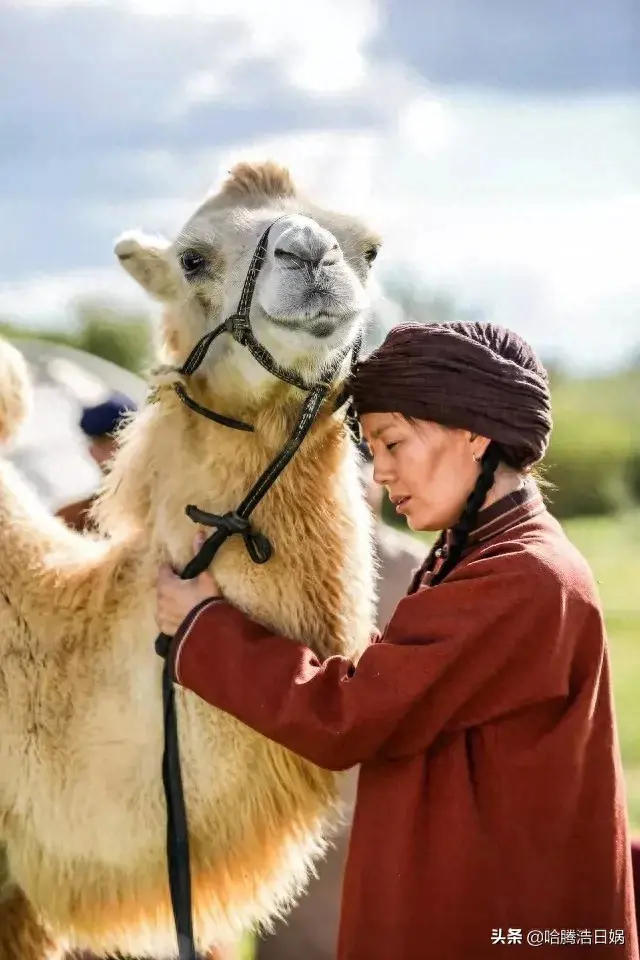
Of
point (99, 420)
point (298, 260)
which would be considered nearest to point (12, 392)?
point (298, 260)

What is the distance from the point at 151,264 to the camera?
213cm

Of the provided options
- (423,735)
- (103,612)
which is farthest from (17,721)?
(423,735)

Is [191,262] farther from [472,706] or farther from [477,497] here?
[472,706]

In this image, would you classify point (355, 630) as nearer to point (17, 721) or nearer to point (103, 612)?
point (103, 612)

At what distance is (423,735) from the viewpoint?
162 cm

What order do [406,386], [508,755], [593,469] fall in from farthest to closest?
[593,469] < [406,386] < [508,755]

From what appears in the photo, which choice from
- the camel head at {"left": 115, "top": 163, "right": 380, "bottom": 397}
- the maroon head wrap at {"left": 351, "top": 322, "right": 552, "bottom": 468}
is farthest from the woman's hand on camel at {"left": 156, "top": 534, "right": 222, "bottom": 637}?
the maroon head wrap at {"left": 351, "top": 322, "right": 552, "bottom": 468}

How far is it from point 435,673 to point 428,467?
358mm

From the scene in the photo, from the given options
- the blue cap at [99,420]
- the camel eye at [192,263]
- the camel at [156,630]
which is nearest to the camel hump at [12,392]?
the camel at [156,630]

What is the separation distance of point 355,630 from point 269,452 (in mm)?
381

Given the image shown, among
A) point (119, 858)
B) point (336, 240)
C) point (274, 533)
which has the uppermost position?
point (336, 240)

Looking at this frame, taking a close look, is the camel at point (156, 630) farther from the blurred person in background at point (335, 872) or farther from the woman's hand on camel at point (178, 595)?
the blurred person in background at point (335, 872)

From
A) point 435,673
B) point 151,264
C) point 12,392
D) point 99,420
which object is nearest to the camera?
point 435,673

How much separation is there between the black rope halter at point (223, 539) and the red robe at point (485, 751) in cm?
28
